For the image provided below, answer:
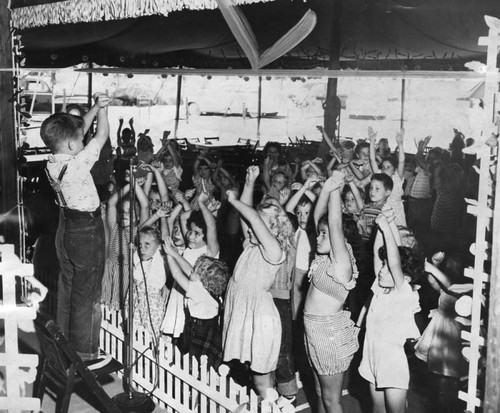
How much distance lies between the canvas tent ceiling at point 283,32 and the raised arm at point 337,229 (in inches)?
42.1

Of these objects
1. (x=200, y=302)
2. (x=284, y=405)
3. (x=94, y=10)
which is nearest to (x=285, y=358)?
(x=284, y=405)

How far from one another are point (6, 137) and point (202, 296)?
225cm

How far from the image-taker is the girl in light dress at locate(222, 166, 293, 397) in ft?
13.3

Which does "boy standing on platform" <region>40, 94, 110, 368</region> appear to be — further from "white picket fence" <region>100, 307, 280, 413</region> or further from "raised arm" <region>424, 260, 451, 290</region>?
"raised arm" <region>424, 260, 451, 290</region>

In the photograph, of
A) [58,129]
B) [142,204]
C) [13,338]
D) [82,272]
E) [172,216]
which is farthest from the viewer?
[172,216]

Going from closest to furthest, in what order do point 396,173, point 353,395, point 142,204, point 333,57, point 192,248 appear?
point 353,395
point 192,248
point 142,204
point 396,173
point 333,57

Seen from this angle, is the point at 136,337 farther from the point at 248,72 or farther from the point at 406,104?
the point at 406,104

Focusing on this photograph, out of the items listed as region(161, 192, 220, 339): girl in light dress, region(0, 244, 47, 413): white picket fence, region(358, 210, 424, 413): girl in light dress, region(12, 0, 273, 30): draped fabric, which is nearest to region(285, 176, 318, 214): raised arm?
region(161, 192, 220, 339): girl in light dress

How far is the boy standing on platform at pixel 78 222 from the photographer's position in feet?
13.2

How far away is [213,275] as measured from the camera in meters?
4.35

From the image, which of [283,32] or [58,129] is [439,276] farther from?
[283,32]

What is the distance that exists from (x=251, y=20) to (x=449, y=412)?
3.67m

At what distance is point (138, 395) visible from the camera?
166 inches

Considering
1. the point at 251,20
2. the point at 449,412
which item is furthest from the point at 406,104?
the point at 449,412
